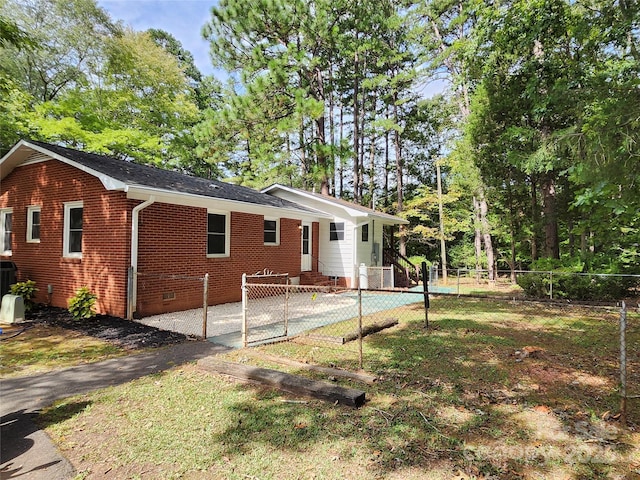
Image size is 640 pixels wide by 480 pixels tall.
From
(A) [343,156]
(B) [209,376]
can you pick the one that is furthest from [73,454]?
(A) [343,156]

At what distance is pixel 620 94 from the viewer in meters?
5.86

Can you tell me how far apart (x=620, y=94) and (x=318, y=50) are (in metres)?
16.8

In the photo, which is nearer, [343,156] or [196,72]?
[343,156]

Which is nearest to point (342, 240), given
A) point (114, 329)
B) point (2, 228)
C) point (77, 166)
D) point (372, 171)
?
point (114, 329)

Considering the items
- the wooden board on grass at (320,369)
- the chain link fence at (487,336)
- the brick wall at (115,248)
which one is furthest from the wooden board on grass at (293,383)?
the brick wall at (115,248)

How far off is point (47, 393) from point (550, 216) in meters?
14.3

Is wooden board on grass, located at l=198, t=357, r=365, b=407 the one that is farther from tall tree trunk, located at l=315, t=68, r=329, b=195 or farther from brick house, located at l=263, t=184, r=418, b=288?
tall tree trunk, located at l=315, t=68, r=329, b=195

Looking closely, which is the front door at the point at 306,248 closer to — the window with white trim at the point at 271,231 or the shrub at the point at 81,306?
the window with white trim at the point at 271,231

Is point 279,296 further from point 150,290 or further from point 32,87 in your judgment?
point 32,87

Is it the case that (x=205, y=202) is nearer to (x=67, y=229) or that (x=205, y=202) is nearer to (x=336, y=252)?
(x=67, y=229)

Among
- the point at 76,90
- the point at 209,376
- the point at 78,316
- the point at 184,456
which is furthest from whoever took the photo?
the point at 76,90

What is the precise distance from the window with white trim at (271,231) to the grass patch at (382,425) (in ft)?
22.6

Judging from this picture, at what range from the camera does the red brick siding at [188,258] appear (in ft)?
26.2

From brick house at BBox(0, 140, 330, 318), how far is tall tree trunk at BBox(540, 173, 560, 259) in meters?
9.68
